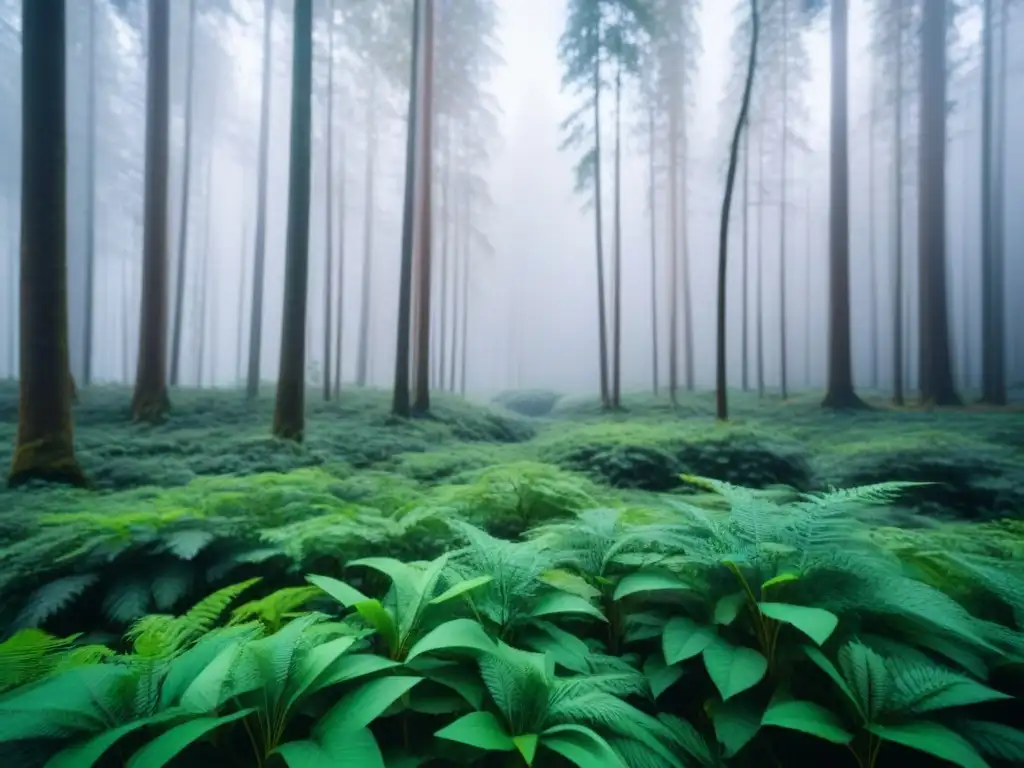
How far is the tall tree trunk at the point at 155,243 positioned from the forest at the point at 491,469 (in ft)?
0.18

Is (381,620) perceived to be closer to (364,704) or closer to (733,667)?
(364,704)

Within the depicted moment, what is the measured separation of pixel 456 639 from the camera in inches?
52.9

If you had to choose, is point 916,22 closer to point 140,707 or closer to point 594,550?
point 594,550

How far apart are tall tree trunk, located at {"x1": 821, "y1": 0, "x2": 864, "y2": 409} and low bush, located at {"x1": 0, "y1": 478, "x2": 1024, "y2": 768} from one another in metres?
9.15

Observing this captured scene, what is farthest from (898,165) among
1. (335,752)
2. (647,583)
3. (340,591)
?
(335,752)

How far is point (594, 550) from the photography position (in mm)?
2129

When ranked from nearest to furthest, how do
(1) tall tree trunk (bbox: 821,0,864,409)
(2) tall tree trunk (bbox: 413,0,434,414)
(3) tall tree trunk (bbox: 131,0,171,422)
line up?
(3) tall tree trunk (bbox: 131,0,171,422)
(1) tall tree trunk (bbox: 821,0,864,409)
(2) tall tree trunk (bbox: 413,0,434,414)

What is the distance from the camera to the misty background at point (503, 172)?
33.2 ft

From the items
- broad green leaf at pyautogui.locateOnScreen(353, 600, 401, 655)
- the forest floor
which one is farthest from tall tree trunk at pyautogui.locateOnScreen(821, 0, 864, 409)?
broad green leaf at pyautogui.locateOnScreen(353, 600, 401, 655)

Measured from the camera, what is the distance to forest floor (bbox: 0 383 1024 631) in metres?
2.32

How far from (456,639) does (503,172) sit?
24.7 metres

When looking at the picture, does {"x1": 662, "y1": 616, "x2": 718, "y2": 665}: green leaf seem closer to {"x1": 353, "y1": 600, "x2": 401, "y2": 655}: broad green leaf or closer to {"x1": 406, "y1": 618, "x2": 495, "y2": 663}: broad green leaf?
{"x1": 406, "y1": 618, "x2": 495, "y2": 663}: broad green leaf

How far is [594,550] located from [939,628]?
121 cm

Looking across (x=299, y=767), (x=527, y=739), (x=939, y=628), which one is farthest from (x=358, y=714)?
(x=939, y=628)
